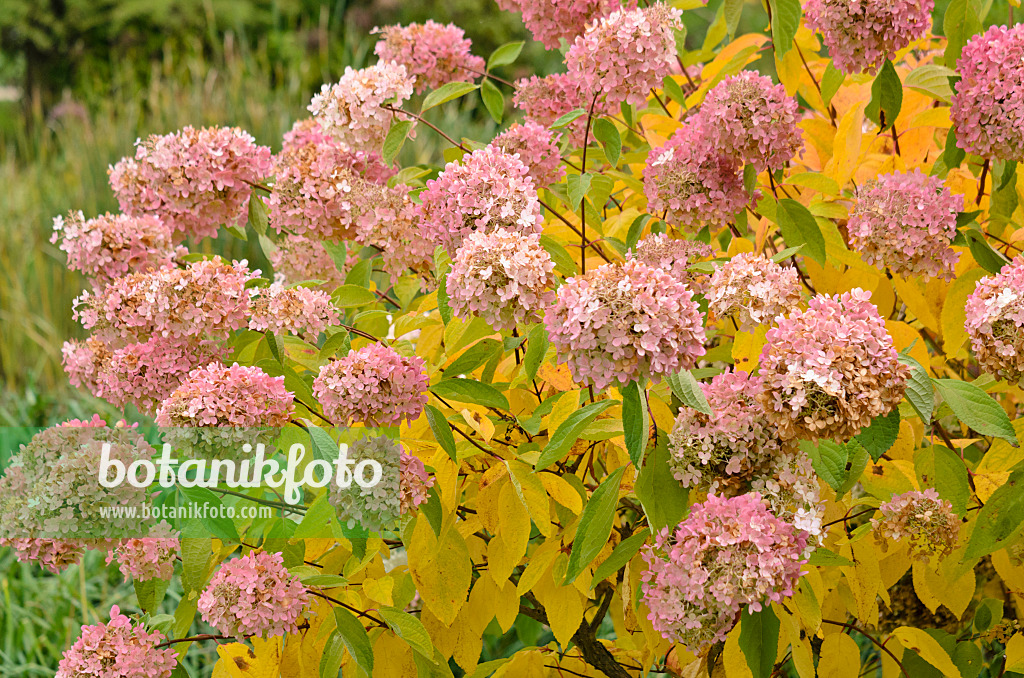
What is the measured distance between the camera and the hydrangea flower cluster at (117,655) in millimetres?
1413

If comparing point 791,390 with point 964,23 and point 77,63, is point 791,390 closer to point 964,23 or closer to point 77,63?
point 964,23

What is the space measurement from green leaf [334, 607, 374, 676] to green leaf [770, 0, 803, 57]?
1059 mm

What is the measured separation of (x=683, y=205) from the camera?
1.41 metres

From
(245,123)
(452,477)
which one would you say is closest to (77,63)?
(245,123)

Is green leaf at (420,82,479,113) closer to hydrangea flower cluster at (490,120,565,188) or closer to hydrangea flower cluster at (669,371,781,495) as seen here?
hydrangea flower cluster at (490,120,565,188)

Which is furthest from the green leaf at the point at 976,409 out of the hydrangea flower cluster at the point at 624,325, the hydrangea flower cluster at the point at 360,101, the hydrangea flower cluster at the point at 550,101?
the hydrangea flower cluster at the point at 360,101

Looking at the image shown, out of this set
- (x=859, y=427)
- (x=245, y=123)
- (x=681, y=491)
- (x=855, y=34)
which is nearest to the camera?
(x=859, y=427)

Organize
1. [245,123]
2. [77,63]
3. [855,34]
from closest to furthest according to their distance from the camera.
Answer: [855,34] < [245,123] < [77,63]

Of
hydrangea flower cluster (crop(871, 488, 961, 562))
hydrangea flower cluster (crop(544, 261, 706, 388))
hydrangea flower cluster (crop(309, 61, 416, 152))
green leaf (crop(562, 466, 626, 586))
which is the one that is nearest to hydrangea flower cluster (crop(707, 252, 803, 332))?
hydrangea flower cluster (crop(544, 261, 706, 388))

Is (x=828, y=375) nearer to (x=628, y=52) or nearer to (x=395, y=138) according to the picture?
(x=628, y=52)

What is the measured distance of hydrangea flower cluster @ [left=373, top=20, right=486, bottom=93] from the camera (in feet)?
6.17

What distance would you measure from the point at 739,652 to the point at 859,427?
20.7 inches

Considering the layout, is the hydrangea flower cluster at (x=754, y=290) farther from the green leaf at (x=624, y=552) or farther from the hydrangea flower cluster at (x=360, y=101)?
the hydrangea flower cluster at (x=360, y=101)

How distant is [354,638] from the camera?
1.33 m
